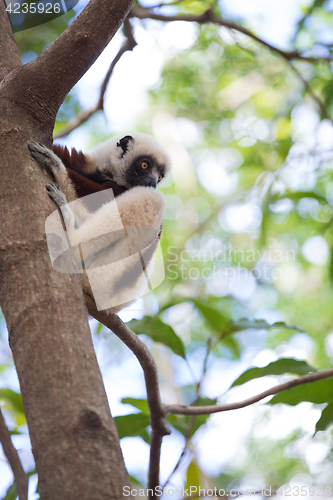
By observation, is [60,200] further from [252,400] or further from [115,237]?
[252,400]

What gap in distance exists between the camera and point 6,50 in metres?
1.91

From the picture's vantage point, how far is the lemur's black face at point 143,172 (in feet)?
9.99

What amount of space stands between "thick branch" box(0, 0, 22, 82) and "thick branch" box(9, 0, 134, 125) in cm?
21

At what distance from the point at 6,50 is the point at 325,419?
222cm

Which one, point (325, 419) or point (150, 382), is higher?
point (150, 382)

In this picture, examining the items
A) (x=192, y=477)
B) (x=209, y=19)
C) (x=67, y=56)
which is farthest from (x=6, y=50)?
(x=192, y=477)

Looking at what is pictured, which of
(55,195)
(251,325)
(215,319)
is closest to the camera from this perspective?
(55,195)

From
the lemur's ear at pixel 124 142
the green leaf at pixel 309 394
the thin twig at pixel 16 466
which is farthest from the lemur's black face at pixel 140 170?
the thin twig at pixel 16 466

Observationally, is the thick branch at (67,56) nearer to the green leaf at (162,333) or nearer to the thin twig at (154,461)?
the green leaf at (162,333)

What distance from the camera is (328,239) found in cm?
401

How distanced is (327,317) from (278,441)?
2.55 metres

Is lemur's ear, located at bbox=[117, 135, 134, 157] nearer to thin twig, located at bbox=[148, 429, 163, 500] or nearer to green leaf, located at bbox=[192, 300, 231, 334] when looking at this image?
green leaf, located at bbox=[192, 300, 231, 334]

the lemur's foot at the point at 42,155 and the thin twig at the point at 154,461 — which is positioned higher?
the lemur's foot at the point at 42,155

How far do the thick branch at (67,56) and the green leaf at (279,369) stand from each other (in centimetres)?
157
